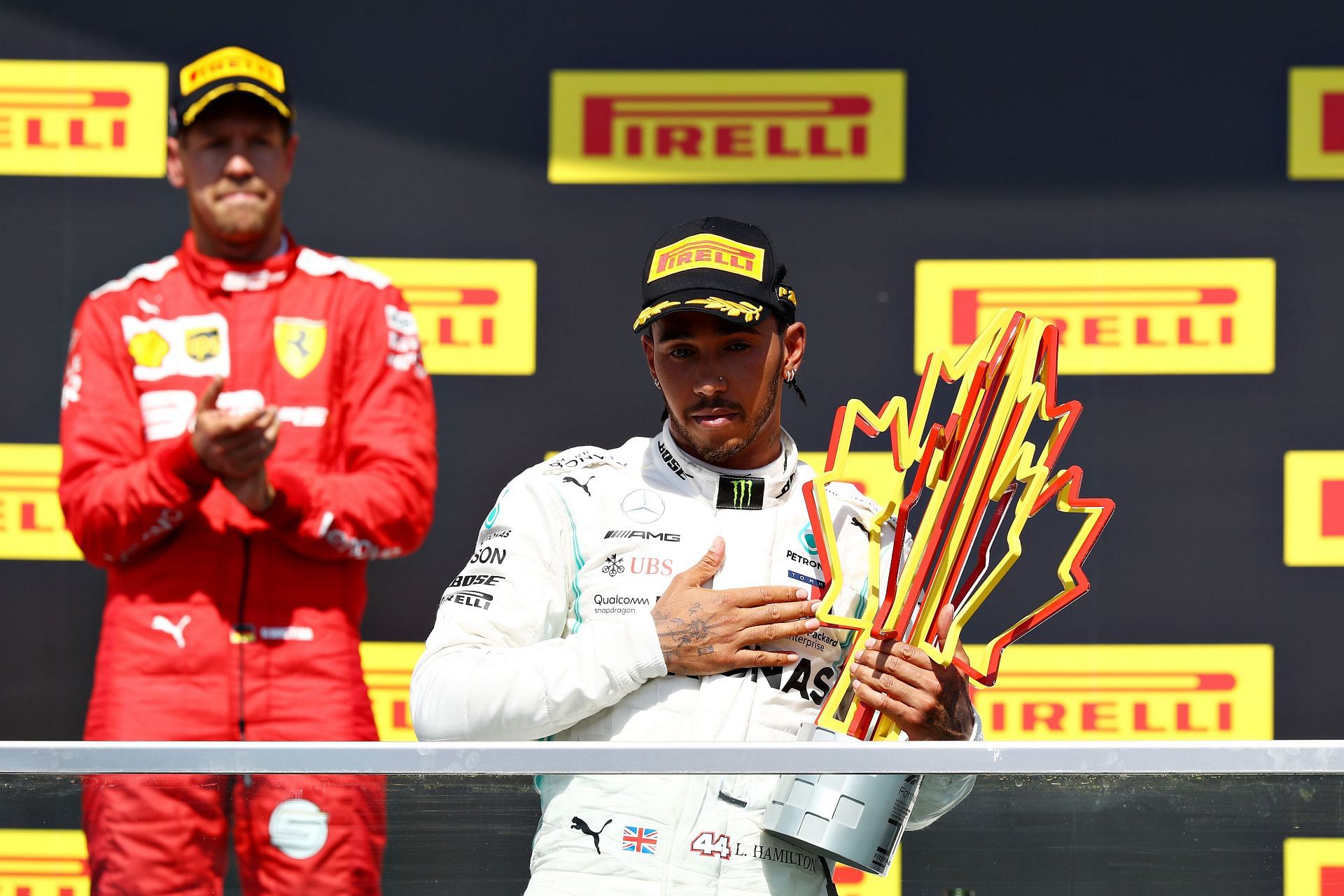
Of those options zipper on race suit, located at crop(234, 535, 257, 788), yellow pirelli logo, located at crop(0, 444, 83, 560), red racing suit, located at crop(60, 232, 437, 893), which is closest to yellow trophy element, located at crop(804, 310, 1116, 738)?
Answer: red racing suit, located at crop(60, 232, 437, 893)

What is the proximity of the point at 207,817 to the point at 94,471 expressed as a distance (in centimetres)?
137

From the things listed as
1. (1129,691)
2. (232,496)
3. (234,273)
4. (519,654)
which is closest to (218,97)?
(234,273)

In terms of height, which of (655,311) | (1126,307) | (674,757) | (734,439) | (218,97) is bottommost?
(674,757)

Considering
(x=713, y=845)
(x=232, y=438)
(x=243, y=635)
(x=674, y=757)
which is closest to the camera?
(x=674, y=757)

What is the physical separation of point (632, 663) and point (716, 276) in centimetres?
41

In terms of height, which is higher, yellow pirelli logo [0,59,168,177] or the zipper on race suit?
yellow pirelli logo [0,59,168,177]

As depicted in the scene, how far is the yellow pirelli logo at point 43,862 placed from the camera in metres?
1.19

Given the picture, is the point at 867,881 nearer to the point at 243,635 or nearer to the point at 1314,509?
the point at 243,635

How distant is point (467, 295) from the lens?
9.50 feet

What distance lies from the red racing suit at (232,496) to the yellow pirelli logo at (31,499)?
1.22ft

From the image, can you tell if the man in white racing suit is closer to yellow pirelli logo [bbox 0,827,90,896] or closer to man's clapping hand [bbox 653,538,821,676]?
man's clapping hand [bbox 653,538,821,676]

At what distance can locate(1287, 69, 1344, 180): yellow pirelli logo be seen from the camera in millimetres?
2863

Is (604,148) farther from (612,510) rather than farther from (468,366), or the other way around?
(612,510)

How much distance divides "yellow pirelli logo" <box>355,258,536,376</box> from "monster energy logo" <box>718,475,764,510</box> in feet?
4.58
